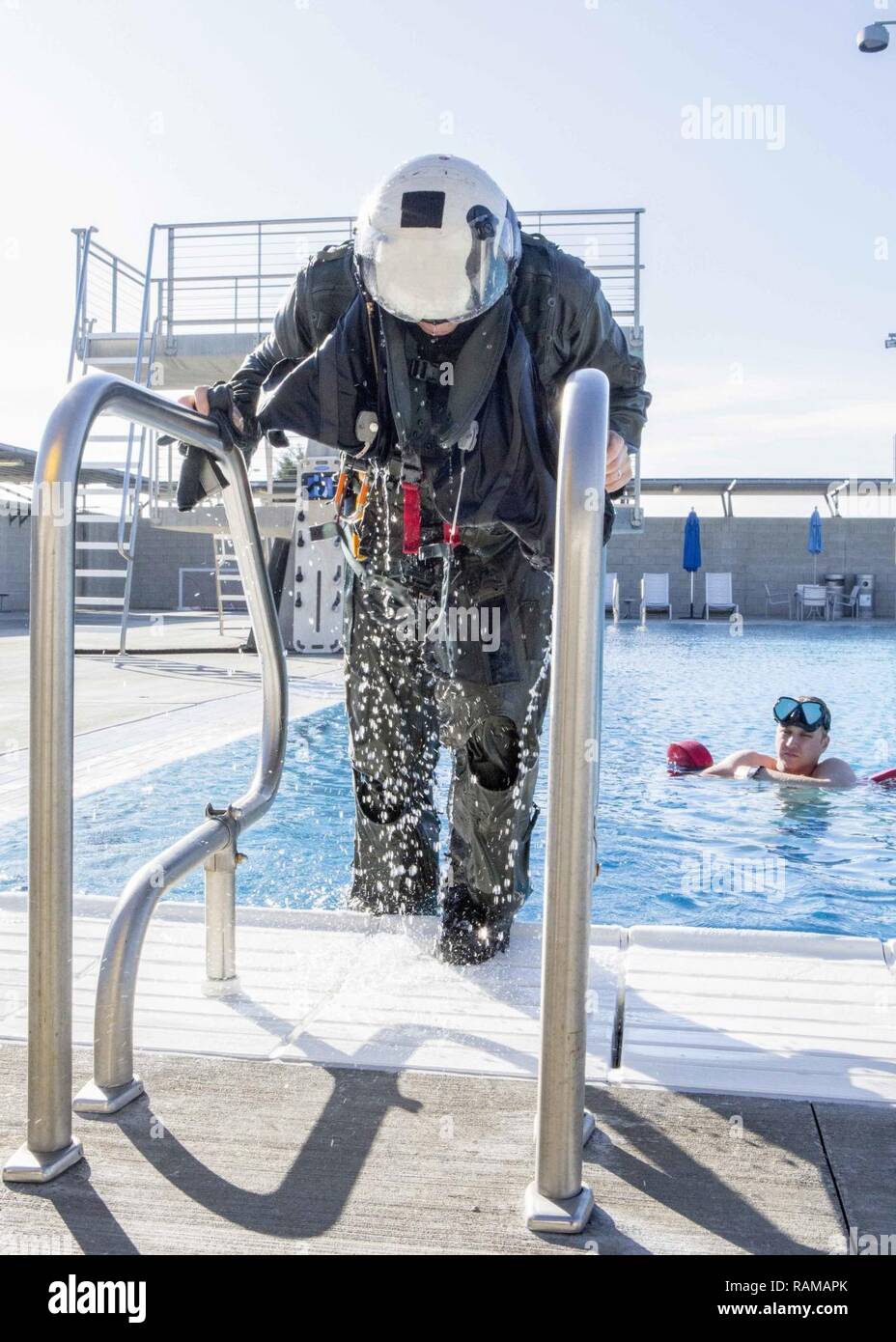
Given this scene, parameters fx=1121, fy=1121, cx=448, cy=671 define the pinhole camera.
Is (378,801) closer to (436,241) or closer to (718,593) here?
(436,241)

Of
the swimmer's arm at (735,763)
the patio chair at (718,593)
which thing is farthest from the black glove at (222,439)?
the patio chair at (718,593)

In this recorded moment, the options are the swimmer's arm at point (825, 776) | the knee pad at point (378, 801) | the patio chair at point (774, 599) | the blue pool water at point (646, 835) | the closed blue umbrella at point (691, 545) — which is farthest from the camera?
the patio chair at point (774, 599)

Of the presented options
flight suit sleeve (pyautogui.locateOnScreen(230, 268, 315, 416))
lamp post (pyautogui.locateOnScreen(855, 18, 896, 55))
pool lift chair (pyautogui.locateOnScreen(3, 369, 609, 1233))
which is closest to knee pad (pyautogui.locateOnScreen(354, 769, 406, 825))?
flight suit sleeve (pyautogui.locateOnScreen(230, 268, 315, 416))

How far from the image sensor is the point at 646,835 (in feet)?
15.8

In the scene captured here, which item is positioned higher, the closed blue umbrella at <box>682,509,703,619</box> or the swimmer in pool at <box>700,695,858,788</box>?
the closed blue umbrella at <box>682,509,703,619</box>

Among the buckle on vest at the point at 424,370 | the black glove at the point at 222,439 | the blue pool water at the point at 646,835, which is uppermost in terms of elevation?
the buckle on vest at the point at 424,370

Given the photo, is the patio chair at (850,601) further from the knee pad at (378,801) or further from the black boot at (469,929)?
the black boot at (469,929)

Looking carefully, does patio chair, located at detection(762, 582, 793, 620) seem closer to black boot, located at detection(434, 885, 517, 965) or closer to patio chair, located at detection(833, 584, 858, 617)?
patio chair, located at detection(833, 584, 858, 617)

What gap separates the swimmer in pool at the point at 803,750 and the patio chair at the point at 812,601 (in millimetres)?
15570

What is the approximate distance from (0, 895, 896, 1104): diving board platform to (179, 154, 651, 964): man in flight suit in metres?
0.19

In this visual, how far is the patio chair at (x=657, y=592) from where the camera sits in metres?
21.3

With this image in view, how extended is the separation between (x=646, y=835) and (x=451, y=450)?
9.80 feet

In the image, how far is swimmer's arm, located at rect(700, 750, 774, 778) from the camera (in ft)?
19.0

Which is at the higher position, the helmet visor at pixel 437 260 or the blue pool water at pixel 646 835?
the helmet visor at pixel 437 260
